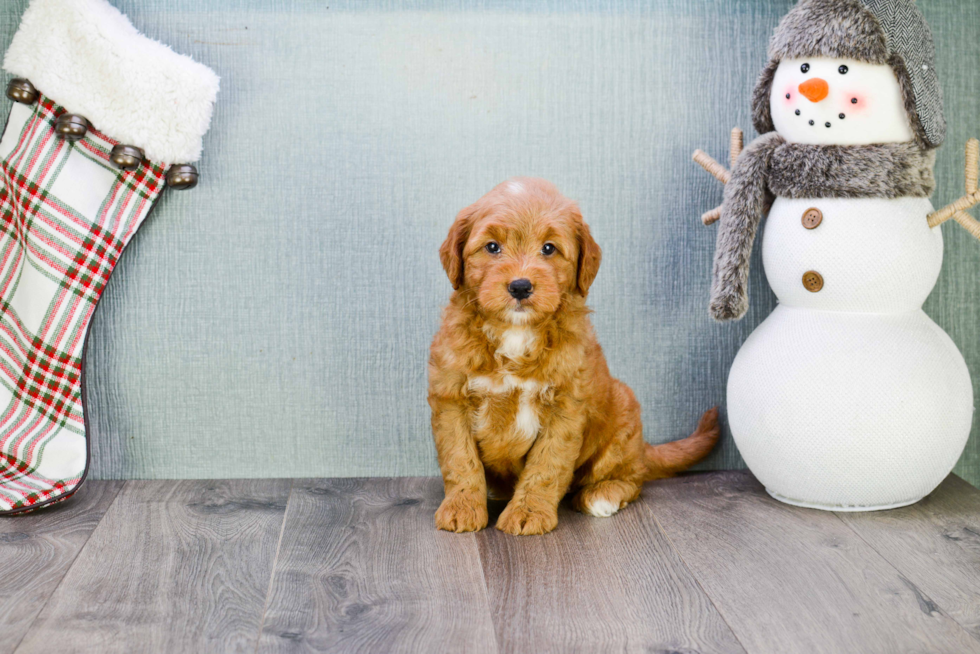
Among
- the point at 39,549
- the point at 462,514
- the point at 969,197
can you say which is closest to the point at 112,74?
the point at 39,549

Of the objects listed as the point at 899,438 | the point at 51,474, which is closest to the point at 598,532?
the point at 899,438

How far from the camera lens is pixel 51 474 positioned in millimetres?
2080

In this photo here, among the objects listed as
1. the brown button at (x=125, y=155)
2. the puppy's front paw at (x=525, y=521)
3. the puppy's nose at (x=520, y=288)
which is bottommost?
the puppy's front paw at (x=525, y=521)

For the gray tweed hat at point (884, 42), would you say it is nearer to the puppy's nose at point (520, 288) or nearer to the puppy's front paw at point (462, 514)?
the puppy's nose at point (520, 288)

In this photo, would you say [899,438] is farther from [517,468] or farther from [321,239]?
[321,239]

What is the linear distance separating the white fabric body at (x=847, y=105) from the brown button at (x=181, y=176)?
1.40m

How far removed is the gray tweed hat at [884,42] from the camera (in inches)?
75.5

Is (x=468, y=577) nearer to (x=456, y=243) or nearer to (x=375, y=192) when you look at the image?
(x=456, y=243)

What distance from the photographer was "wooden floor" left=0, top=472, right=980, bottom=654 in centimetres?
147

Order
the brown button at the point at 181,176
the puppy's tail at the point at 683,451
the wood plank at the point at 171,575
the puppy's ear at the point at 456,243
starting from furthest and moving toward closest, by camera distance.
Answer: the puppy's tail at the point at 683,451
the brown button at the point at 181,176
the puppy's ear at the point at 456,243
the wood plank at the point at 171,575

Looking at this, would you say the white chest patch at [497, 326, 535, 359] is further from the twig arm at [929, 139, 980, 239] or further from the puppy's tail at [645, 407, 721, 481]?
the twig arm at [929, 139, 980, 239]

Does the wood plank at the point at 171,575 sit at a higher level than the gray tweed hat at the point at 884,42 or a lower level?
lower

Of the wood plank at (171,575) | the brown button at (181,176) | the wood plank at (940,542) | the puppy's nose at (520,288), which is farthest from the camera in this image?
the brown button at (181,176)

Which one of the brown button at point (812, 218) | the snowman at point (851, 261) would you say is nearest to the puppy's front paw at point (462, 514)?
the snowman at point (851, 261)
